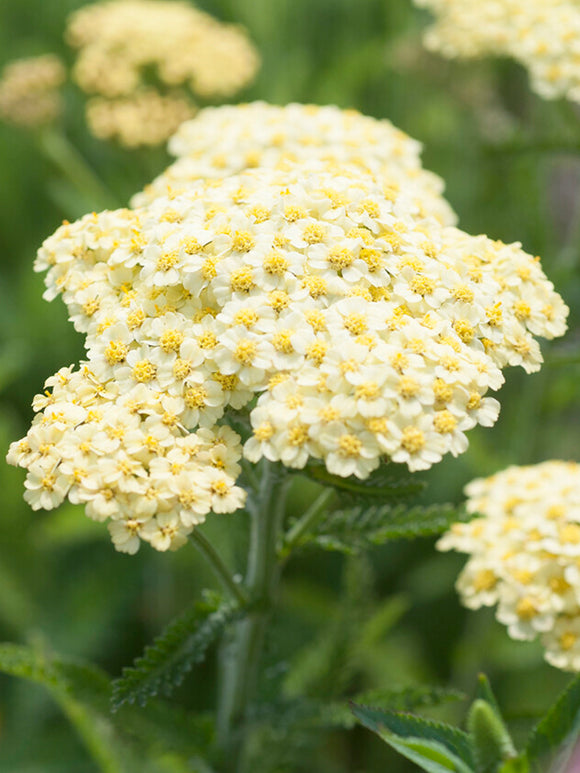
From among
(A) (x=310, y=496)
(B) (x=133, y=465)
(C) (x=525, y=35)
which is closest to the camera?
(B) (x=133, y=465)

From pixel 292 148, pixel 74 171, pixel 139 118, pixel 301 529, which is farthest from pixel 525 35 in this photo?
pixel 301 529

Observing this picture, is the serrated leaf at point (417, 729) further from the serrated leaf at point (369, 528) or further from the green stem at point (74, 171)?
the green stem at point (74, 171)

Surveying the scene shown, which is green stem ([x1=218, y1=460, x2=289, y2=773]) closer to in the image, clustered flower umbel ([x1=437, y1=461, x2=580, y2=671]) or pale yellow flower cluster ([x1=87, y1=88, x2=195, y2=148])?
clustered flower umbel ([x1=437, y1=461, x2=580, y2=671])

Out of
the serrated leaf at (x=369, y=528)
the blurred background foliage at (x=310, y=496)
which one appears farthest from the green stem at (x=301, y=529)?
the blurred background foliage at (x=310, y=496)

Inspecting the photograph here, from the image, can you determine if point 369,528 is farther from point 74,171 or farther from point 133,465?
point 74,171

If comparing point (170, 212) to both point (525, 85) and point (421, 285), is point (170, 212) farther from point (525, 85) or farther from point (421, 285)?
point (525, 85)

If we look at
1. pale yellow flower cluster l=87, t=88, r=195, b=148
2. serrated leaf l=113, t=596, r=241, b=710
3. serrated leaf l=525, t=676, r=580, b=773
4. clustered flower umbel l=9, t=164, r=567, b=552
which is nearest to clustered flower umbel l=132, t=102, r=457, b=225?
clustered flower umbel l=9, t=164, r=567, b=552

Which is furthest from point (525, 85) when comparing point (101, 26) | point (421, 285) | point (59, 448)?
point (59, 448)
